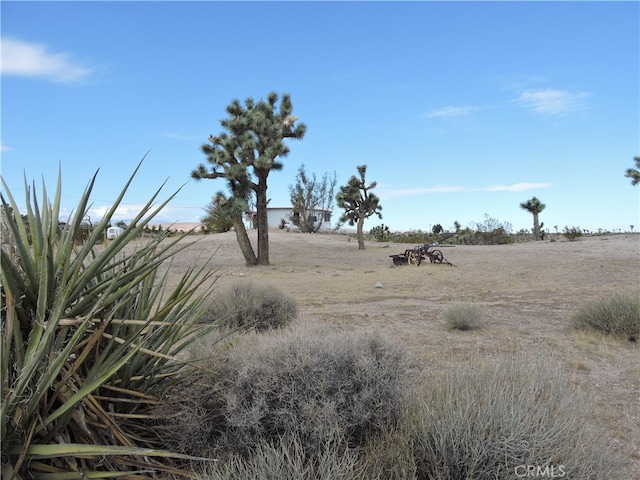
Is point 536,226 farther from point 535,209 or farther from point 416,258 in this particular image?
point 416,258

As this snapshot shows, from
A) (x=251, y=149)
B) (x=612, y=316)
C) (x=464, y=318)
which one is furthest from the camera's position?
(x=251, y=149)

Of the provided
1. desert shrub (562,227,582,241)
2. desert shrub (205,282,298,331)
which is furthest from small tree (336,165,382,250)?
desert shrub (205,282,298,331)

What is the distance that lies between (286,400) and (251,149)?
1860cm

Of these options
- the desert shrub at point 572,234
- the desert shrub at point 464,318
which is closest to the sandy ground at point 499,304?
the desert shrub at point 464,318

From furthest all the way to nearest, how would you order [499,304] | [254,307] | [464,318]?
[499,304], [464,318], [254,307]

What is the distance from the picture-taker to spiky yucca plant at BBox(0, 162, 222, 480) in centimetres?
185

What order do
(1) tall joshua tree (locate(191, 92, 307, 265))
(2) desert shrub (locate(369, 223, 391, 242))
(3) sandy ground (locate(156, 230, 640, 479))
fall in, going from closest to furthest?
(3) sandy ground (locate(156, 230, 640, 479)) → (1) tall joshua tree (locate(191, 92, 307, 265)) → (2) desert shrub (locate(369, 223, 391, 242))

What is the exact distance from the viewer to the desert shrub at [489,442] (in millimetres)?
2246

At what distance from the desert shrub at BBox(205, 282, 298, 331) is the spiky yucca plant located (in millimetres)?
3804

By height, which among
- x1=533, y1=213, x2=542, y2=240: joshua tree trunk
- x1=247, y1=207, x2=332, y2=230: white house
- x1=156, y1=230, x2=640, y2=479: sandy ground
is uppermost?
x1=247, y1=207, x2=332, y2=230: white house

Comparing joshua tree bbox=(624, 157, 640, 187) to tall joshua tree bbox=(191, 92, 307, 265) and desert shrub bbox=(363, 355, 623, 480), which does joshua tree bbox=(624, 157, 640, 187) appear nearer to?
tall joshua tree bbox=(191, 92, 307, 265)

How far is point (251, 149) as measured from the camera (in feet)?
Result: 66.8

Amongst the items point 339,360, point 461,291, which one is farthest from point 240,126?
point 339,360

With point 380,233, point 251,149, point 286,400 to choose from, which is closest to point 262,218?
point 251,149
